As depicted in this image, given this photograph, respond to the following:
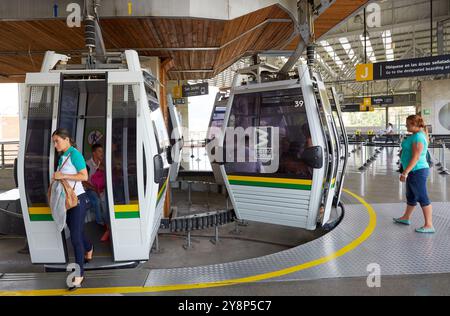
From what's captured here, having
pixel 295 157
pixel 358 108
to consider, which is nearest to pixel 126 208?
pixel 295 157

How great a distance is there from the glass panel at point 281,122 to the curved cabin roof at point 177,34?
141cm

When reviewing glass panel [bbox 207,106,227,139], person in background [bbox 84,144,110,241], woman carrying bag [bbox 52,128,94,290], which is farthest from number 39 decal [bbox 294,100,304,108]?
glass panel [bbox 207,106,227,139]

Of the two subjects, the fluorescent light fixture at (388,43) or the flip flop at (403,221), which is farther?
the fluorescent light fixture at (388,43)

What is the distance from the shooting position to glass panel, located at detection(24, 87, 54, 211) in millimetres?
3818

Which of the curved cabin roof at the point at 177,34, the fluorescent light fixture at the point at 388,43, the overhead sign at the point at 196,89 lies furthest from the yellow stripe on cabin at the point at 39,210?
the fluorescent light fixture at the point at 388,43

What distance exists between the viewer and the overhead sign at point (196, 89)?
14.6 m

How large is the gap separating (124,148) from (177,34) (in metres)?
3.39

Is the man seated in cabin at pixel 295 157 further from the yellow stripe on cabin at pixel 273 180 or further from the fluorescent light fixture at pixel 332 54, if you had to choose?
the fluorescent light fixture at pixel 332 54

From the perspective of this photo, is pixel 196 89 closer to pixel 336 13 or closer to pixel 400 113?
pixel 336 13

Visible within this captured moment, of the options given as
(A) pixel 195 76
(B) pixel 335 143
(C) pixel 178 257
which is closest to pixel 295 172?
(B) pixel 335 143

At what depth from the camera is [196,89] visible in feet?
48.4

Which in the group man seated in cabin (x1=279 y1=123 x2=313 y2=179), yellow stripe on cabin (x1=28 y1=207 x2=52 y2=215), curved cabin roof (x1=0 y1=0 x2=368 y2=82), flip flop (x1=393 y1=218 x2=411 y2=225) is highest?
curved cabin roof (x1=0 y1=0 x2=368 y2=82)

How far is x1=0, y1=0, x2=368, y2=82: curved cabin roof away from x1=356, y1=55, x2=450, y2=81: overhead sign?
395 cm

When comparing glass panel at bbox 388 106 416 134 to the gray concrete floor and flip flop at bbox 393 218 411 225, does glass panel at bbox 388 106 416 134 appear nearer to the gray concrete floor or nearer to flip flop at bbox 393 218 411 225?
flip flop at bbox 393 218 411 225
